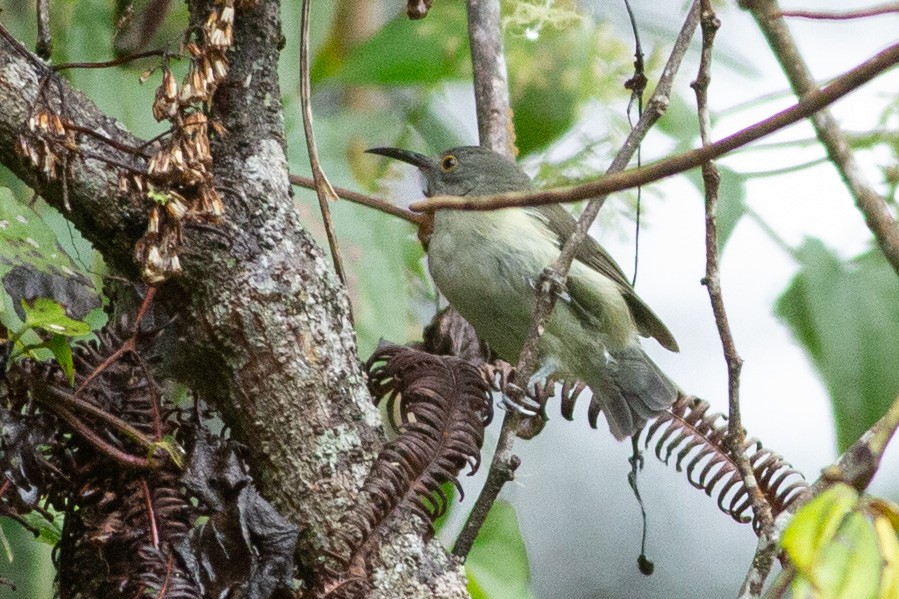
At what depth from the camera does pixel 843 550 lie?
36.1 inches

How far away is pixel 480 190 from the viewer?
3.60m

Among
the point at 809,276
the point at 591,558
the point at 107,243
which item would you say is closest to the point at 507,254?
the point at 809,276

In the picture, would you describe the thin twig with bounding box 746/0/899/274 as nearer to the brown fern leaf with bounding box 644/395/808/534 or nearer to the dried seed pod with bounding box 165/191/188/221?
the brown fern leaf with bounding box 644/395/808/534

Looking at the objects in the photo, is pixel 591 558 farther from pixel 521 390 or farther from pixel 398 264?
pixel 521 390

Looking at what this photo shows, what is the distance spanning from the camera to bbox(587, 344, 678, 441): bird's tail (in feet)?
10.2

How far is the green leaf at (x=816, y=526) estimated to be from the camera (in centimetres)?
90

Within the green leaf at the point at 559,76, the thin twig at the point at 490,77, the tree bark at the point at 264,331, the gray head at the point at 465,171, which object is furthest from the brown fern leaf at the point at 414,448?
the green leaf at the point at 559,76

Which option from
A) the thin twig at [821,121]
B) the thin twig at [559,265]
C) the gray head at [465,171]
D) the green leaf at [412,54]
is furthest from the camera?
the green leaf at [412,54]

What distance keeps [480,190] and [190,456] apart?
1993 mm

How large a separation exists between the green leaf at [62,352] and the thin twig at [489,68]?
1529 millimetres

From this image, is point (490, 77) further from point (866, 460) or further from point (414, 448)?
point (866, 460)

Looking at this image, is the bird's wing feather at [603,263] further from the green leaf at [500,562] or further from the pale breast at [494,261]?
the green leaf at [500,562]

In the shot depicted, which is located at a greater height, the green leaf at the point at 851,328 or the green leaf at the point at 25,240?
the green leaf at the point at 851,328

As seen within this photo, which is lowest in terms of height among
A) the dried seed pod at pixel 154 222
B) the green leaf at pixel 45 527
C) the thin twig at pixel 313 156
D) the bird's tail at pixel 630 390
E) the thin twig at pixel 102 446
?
the green leaf at pixel 45 527
